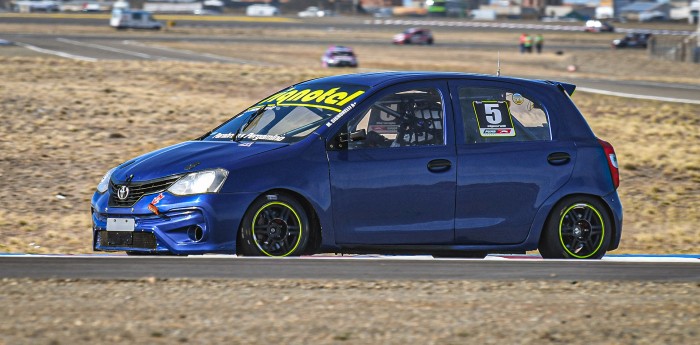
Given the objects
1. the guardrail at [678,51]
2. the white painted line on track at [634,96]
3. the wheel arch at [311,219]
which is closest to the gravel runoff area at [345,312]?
the wheel arch at [311,219]

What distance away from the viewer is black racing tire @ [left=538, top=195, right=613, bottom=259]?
31.4 feet

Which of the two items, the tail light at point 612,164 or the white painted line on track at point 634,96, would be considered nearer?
the tail light at point 612,164

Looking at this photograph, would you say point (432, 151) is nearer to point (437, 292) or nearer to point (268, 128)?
point (268, 128)

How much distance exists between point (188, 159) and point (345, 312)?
102 inches

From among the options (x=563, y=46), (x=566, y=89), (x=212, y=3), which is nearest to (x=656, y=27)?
(x=563, y=46)

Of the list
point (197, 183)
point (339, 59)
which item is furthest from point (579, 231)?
point (339, 59)

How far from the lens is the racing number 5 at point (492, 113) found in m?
9.57

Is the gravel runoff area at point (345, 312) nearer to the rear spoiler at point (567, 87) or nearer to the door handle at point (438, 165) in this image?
the door handle at point (438, 165)

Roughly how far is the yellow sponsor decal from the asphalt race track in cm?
130

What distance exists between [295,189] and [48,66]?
940 inches

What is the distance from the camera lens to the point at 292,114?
31.2 feet

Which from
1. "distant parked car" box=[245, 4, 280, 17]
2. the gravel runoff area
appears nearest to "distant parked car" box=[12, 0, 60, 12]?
"distant parked car" box=[245, 4, 280, 17]

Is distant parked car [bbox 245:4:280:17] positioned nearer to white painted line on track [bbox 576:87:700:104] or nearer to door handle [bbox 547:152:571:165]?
white painted line on track [bbox 576:87:700:104]

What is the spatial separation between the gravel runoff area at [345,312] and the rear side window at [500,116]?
1892 mm
